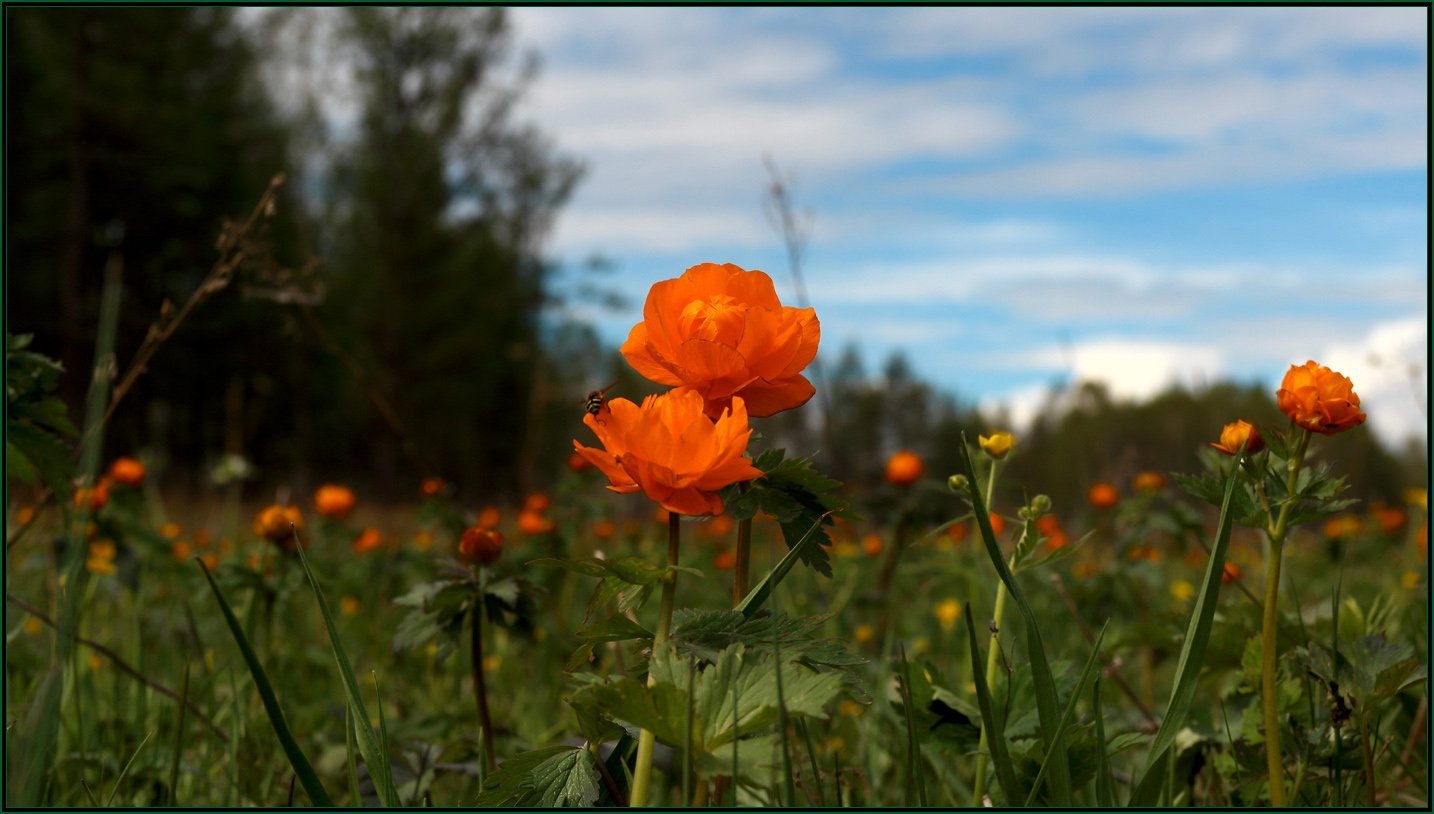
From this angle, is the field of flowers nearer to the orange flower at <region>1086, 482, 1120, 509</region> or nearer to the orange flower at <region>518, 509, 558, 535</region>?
the orange flower at <region>518, 509, 558, 535</region>

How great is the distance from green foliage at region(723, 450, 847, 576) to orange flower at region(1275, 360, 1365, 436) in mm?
410

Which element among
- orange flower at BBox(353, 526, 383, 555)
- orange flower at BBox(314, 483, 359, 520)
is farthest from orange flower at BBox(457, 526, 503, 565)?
orange flower at BBox(353, 526, 383, 555)

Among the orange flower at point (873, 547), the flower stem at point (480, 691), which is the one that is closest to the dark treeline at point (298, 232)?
the orange flower at point (873, 547)

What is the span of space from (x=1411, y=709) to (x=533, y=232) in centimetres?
1856

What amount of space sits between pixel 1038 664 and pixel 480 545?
78cm

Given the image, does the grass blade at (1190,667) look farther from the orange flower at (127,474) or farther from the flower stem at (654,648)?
the orange flower at (127,474)

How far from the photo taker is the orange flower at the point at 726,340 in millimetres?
847

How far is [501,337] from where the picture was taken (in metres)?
21.3

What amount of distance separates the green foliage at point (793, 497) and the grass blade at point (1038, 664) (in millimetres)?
121

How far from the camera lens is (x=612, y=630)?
0.85 meters

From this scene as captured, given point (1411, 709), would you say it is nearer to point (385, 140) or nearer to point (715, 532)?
point (715, 532)

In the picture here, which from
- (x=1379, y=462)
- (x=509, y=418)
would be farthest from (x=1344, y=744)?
(x=1379, y=462)

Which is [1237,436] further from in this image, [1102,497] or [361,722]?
[1102,497]

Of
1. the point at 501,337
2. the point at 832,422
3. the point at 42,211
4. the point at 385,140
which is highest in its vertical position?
the point at 385,140
